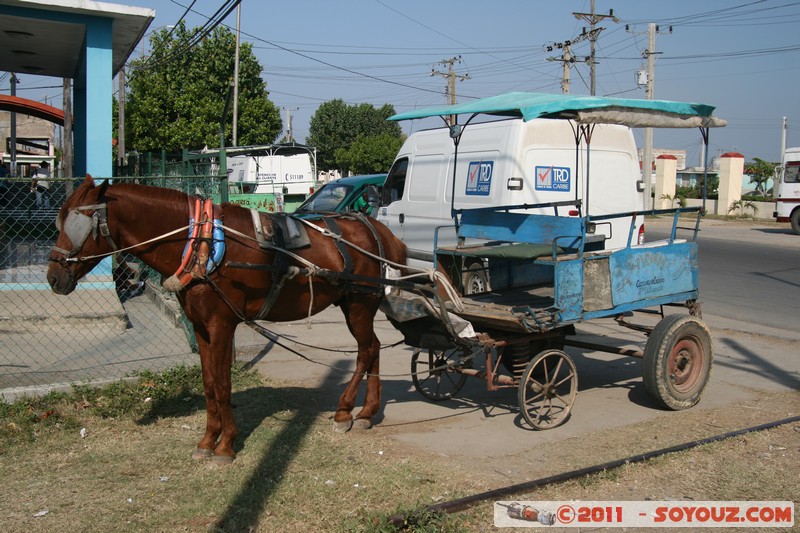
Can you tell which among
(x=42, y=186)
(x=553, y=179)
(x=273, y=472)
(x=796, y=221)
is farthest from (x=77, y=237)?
(x=796, y=221)

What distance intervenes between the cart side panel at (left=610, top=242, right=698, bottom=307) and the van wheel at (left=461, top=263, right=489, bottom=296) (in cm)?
162

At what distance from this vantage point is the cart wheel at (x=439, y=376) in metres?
6.40

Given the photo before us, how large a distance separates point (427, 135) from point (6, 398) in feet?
25.9

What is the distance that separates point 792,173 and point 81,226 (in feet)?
92.4

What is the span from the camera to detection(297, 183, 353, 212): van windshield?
679 inches

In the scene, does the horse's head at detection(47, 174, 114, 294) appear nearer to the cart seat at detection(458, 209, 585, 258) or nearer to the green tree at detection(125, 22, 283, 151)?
the cart seat at detection(458, 209, 585, 258)

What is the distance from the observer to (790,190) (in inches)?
1068

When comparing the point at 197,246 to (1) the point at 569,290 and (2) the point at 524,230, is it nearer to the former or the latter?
(1) the point at 569,290

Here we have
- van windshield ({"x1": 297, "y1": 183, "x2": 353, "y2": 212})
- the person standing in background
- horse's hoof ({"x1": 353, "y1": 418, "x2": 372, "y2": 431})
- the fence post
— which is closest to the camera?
horse's hoof ({"x1": 353, "y1": 418, "x2": 372, "y2": 431})

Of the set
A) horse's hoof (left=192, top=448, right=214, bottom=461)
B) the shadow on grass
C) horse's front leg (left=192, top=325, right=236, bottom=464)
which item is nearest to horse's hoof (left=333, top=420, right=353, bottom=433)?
the shadow on grass

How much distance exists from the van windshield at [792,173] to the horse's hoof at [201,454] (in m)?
27.2

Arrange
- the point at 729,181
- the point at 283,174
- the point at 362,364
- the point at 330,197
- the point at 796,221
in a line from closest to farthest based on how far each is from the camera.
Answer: the point at 362,364, the point at 330,197, the point at 796,221, the point at 283,174, the point at 729,181

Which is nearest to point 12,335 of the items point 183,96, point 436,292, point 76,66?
point 436,292

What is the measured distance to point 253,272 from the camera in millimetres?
5328
